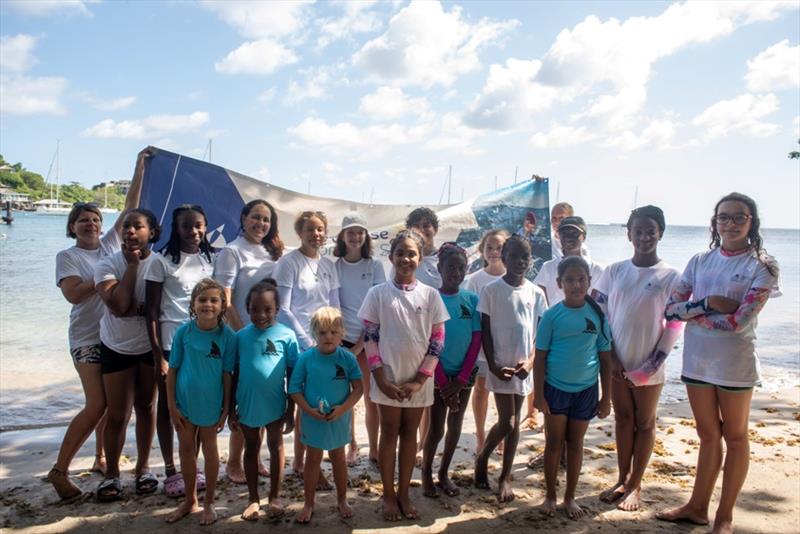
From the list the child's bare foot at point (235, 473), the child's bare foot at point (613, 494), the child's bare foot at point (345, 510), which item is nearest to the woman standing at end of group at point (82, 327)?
the child's bare foot at point (235, 473)

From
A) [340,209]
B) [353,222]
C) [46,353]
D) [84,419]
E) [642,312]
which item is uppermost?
[340,209]

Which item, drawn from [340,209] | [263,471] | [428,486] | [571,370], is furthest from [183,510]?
[340,209]

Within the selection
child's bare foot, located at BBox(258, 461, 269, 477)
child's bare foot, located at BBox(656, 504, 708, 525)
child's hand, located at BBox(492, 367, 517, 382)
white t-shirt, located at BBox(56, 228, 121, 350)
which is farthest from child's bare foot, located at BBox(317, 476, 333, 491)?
child's bare foot, located at BBox(656, 504, 708, 525)

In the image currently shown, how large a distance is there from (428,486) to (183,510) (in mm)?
1595

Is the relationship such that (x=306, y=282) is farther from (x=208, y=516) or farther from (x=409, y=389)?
(x=208, y=516)

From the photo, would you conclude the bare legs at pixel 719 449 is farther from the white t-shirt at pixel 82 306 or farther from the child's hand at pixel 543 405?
the white t-shirt at pixel 82 306

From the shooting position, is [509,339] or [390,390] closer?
[390,390]

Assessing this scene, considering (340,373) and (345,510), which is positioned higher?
(340,373)

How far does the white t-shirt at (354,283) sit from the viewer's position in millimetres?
4391

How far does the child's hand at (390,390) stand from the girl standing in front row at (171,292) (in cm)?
138

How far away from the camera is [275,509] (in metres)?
3.66

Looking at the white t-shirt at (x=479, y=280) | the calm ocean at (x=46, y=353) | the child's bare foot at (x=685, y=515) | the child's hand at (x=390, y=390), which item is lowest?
the calm ocean at (x=46, y=353)

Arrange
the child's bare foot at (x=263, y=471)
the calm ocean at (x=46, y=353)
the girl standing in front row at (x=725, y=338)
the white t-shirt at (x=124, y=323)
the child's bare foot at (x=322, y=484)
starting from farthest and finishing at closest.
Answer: the calm ocean at (x=46, y=353), the child's bare foot at (x=263, y=471), the child's bare foot at (x=322, y=484), the white t-shirt at (x=124, y=323), the girl standing in front row at (x=725, y=338)

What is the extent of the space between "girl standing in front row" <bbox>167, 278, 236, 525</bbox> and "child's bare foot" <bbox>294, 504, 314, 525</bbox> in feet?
1.70
